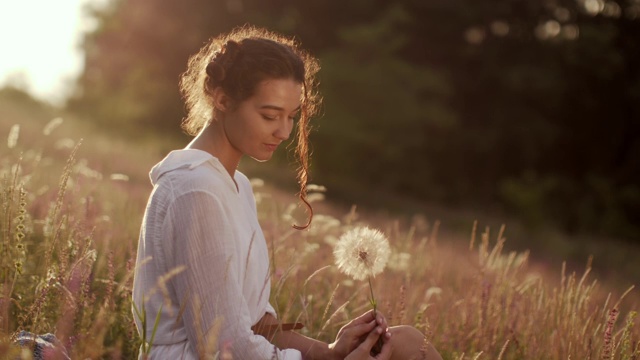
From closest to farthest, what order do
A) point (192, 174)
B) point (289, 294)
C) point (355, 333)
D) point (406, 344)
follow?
1. point (192, 174)
2. point (355, 333)
3. point (406, 344)
4. point (289, 294)

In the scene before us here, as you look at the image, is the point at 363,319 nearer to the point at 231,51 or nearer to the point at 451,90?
the point at 231,51

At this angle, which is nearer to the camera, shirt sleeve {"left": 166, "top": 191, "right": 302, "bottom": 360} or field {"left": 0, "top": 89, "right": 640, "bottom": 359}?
shirt sleeve {"left": 166, "top": 191, "right": 302, "bottom": 360}

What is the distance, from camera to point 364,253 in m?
3.05

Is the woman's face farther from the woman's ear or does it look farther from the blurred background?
the blurred background

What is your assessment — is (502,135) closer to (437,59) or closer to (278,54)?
(437,59)

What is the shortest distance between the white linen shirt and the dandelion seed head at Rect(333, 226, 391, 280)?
1.21 feet

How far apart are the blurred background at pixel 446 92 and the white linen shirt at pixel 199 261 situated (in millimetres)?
18342

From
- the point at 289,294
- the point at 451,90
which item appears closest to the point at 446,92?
the point at 451,90

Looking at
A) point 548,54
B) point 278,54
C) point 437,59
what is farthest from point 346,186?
point 278,54

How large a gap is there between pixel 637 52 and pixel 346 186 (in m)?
12.6

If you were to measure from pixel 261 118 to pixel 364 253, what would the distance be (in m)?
0.68

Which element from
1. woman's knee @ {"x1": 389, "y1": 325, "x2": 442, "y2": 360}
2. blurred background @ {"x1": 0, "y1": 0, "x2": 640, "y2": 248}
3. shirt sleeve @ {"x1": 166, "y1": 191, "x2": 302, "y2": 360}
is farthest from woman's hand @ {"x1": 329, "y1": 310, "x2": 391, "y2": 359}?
blurred background @ {"x1": 0, "y1": 0, "x2": 640, "y2": 248}

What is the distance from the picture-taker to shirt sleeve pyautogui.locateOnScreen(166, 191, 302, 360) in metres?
2.60

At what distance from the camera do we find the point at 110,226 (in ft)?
18.2
